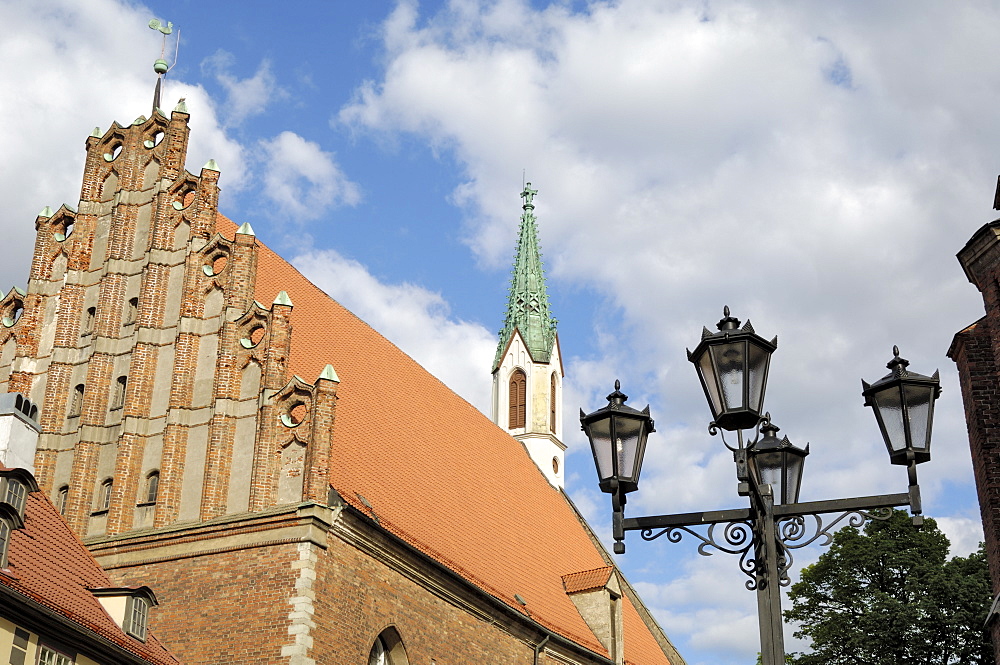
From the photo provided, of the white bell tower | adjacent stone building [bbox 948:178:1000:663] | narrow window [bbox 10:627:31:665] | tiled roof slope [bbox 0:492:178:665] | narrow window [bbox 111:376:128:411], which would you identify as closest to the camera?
narrow window [bbox 10:627:31:665]

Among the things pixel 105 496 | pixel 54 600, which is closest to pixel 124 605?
pixel 54 600

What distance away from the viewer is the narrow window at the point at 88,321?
18531 mm

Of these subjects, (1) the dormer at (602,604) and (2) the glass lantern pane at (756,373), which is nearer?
(2) the glass lantern pane at (756,373)

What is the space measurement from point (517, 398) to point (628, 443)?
26645mm

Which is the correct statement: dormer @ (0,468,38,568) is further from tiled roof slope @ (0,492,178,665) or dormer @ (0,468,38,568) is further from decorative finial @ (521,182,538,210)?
decorative finial @ (521,182,538,210)

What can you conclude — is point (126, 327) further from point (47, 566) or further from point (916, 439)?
point (916, 439)

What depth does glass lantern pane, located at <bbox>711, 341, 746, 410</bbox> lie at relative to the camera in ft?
24.8

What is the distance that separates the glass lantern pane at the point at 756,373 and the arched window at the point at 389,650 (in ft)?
34.8

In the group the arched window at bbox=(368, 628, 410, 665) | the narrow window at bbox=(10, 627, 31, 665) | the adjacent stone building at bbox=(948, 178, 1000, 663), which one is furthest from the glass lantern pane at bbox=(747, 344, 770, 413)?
the arched window at bbox=(368, 628, 410, 665)

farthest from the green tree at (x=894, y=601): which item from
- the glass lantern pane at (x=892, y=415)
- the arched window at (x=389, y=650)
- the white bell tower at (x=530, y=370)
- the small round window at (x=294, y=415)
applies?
the glass lantern pane at (x=892, y=415)

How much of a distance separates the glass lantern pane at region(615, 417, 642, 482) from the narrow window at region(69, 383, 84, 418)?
12154 mm

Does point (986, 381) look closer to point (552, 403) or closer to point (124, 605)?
point (124, 605)

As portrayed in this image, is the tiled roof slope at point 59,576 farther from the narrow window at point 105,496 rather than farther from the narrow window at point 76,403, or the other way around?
the narrow window at point 76,403

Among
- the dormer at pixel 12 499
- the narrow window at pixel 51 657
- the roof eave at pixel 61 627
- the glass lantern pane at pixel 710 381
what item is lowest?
the narrow window at pixel 51 657
